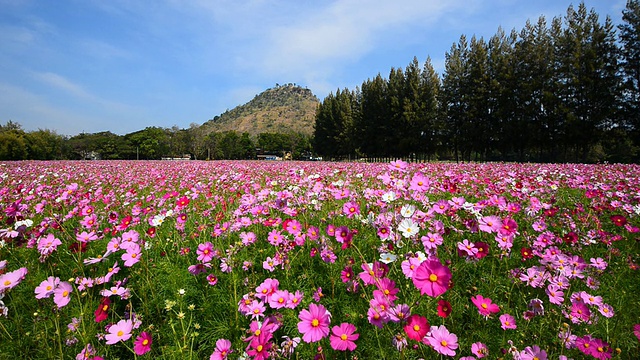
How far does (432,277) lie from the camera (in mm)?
1187

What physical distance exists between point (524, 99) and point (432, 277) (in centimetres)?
3540

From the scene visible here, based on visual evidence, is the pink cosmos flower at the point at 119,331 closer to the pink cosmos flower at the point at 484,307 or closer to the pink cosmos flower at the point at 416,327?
the pink cosmos flower at the point at 416,327

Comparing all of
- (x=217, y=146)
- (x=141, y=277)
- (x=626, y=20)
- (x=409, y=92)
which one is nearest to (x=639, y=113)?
(x=626, y=20)

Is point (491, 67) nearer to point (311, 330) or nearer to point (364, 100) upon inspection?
point (364, 100)

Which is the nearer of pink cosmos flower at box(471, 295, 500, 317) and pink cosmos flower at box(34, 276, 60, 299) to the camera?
pink cosmos flower at box(471, 295, 500, 317)

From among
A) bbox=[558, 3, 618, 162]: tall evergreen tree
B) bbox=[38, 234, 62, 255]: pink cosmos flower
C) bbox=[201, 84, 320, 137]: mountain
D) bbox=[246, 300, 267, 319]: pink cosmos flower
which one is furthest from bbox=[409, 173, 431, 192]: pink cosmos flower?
bbox=[201, 84, 320, 137]: mountain

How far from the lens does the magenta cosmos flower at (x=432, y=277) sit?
1.14m

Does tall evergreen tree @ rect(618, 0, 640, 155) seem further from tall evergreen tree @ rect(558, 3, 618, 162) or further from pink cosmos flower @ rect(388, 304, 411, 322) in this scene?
pink cosmos flower @ rect(388, 304, 411, 322)

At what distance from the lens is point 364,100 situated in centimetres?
4425

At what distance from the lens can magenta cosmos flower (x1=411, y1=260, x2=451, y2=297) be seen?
3.73 ft

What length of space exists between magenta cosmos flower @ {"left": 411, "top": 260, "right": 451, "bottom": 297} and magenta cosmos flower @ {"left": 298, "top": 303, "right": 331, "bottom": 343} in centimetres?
43

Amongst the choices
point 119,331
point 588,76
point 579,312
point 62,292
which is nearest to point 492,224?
point 579,312

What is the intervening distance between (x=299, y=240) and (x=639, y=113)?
35.8m

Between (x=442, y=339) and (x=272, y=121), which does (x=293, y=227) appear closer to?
(x=442, y=339)
